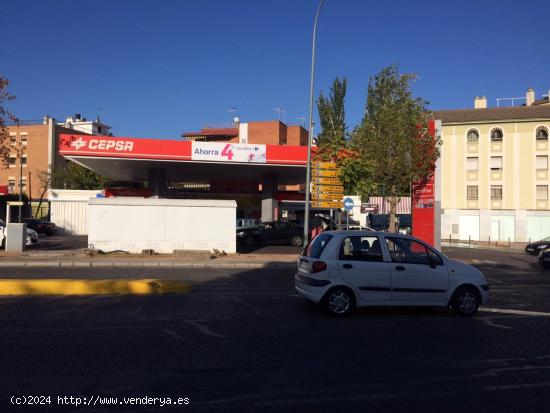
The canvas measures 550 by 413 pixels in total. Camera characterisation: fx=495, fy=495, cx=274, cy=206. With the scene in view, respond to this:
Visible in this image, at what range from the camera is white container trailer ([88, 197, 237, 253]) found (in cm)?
2142

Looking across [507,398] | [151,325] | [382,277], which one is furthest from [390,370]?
[151,325]

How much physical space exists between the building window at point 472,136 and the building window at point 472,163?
1.70 meters

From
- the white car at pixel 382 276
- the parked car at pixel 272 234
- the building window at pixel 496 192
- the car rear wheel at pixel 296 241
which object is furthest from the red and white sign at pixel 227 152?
the building window at pixel 496 192

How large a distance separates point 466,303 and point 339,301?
7.83ft

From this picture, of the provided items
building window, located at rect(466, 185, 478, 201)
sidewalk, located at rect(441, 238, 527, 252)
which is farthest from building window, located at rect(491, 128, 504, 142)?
sidewalk, located at rect(441, 238, 527, 252)

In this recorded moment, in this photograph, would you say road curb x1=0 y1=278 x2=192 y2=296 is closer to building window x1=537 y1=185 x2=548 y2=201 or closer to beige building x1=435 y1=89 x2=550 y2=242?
beige building x1=435 y1=89 x2=550 y2=242

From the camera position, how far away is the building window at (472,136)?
49531 millimetres

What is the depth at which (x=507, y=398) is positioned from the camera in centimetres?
495

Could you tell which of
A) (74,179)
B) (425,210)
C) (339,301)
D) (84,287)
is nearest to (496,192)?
(425,210)

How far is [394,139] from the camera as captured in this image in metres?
24.5

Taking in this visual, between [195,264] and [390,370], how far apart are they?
13510 mm

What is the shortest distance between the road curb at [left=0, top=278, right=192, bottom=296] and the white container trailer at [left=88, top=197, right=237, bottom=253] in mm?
10663

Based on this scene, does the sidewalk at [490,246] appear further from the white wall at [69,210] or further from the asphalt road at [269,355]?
the asphalt road at [269,355]

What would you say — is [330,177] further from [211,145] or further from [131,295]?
[131,295]
